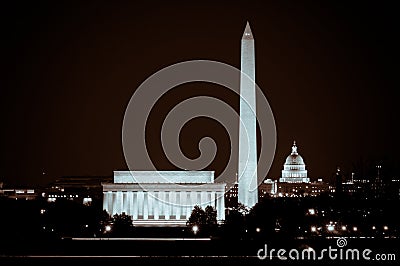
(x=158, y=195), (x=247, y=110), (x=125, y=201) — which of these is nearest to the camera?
(x=247, y=110)

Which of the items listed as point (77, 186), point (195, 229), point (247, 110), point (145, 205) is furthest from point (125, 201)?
point (77, 186)

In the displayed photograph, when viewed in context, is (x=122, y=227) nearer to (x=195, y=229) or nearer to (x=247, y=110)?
(x=195, y=229)

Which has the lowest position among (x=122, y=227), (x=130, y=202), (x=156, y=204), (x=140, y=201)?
(x=122, y=227)

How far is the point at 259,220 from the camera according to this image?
214ft

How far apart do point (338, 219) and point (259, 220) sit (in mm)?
7886

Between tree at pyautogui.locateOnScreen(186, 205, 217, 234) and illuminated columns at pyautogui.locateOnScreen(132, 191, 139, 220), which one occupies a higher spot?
illuminated columns at pyautogui.locateOnScreen(132, 191, 139, 220)

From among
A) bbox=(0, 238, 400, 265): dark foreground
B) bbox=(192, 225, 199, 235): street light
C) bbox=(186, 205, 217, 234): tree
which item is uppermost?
bbox=(186, 205, 217, 234): tree

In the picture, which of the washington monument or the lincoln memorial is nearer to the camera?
the washington monument

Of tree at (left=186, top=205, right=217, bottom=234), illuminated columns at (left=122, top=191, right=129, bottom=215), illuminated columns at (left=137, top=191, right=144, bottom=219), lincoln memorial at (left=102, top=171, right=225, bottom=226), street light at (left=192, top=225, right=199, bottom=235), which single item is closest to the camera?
tree at (left=186, top=205, right=217, bottom=234)

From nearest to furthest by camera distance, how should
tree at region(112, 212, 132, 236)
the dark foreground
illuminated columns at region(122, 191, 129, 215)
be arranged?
the dark foreground < tree at region(112, 212, 132, 236) < illuminated columns at region(122, 191, 129, 215)

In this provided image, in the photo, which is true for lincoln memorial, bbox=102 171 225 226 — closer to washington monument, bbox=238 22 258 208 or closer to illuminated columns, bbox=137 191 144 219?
illuminated columns, bbox=137 191 144 219

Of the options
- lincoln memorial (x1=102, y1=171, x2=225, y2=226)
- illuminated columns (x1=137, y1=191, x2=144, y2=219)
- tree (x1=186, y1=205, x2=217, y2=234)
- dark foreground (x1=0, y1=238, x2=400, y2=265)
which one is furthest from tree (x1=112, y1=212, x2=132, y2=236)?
illuminated columns (x1=137, y1=191, x2=144, y2=219)

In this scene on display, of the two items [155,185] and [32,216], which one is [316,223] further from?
[155,185]

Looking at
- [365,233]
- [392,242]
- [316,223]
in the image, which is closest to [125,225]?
[316,223]
